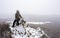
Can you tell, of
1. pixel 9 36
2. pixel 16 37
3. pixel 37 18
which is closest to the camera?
pixel 9 36

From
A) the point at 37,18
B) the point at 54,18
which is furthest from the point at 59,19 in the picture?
the point at 37,18

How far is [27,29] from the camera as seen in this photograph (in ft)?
28.5

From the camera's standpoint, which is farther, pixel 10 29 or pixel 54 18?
pixel 54 18

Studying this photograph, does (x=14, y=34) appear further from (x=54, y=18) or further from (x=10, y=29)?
(x=54, y=18)

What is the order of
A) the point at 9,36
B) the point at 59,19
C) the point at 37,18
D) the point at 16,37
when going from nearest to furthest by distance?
the point at 9,36 → the point at 16,37 → the point at 37,18 → the point at 59,19

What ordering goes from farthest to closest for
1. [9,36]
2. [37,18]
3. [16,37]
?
[37,18]
[16,37]
[9,36]

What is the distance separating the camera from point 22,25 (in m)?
8.73

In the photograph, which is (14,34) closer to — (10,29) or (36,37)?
(10,29)

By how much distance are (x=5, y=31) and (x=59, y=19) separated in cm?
719

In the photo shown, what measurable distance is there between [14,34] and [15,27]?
439 millimetres

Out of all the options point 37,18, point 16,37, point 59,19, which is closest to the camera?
point 16,37

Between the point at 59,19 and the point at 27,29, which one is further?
the point at 59,19

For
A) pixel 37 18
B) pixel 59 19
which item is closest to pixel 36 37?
pixel 37 18

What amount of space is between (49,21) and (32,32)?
5.40 metres
